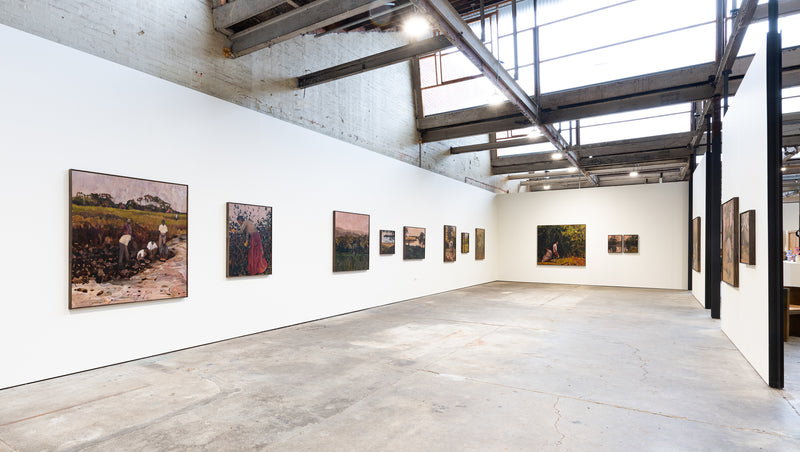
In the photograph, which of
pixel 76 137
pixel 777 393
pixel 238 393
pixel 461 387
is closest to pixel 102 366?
pixel 238 393

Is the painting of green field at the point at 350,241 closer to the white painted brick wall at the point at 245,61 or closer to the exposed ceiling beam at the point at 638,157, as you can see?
the white painted brick wall at the point at 245,61

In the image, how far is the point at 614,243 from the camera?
17.1 metres

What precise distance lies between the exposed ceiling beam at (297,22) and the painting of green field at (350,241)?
3.95 metres

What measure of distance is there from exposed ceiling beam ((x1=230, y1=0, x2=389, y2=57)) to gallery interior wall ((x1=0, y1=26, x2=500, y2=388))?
49.2 inches

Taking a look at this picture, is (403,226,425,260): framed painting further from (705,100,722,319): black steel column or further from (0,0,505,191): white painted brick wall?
(705,100,722,319): black steel column

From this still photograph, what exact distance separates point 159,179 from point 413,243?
7821 millimetres

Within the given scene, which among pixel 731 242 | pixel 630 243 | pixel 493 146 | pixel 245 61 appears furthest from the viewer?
pixel 630 243

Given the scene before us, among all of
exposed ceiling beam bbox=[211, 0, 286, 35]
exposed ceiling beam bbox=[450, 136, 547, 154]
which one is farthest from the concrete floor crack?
exposed ceiling beam bbox=[450, 136, 547, 154]

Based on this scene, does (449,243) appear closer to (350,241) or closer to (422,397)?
(350,241)

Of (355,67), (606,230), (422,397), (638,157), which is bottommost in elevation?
(422,397)

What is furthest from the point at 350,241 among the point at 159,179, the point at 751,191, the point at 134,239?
the point at 751,191

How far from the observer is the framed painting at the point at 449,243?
1495cm

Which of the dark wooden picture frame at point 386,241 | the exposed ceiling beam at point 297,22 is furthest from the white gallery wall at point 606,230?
the exposed ceiling beam at point 297,22

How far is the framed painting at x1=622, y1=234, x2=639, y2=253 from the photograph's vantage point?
55.0 ft
